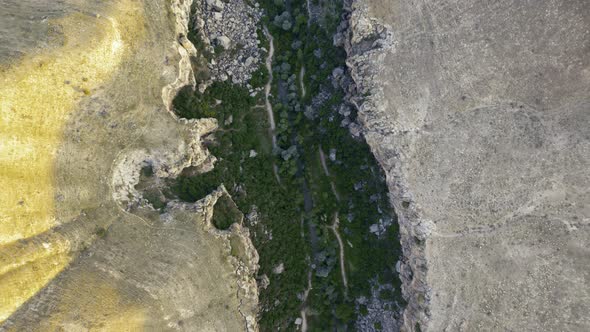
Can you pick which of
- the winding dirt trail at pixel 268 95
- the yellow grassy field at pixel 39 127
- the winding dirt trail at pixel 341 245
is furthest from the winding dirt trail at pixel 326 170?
the yellow grassy field at pixel 39 127

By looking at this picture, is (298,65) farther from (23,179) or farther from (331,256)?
(23,179)

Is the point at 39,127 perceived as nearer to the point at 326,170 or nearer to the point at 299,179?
the point at 299,179

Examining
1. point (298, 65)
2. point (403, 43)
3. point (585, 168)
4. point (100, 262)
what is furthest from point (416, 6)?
point (100, 262)

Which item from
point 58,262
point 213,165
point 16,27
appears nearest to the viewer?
point 16,27

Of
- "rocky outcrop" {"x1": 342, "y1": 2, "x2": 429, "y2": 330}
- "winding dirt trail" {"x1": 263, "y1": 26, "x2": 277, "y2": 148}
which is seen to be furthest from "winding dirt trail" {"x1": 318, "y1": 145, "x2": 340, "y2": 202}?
"rocky outcrop" {"x1": 342, "y1": 2, "x2": 429, "y2": 330}

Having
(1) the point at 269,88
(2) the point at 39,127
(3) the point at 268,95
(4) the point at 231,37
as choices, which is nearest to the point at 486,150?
(3) the point at 268,95

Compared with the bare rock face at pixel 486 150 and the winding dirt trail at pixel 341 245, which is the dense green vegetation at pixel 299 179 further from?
the bare rock face at pixel 486 150
